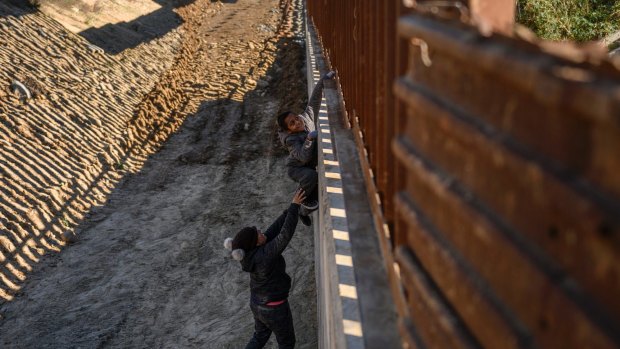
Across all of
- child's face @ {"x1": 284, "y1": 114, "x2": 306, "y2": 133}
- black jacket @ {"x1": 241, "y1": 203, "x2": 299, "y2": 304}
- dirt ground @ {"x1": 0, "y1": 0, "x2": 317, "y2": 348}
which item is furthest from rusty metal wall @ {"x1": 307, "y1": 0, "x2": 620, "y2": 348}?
dirt ground @ {"x1": 0, "y1": 0, "x2": 317, "y2": 348}

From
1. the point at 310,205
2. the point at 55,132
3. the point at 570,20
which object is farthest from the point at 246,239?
the point at 55,132

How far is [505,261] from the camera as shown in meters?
1.14

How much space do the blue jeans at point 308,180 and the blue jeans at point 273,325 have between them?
1.05 meters

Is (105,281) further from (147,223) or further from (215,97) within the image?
(215,97)

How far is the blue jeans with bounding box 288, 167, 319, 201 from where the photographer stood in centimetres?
575

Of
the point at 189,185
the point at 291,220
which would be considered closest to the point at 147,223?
the point at 189,185

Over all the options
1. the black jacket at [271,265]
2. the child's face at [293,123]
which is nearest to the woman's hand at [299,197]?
the black jacket at [271,265]

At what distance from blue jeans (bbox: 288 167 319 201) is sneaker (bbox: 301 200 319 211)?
0.03 meters

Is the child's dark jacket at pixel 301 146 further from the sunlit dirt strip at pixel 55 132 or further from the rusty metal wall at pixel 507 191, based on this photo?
the rusty metal wall at pixel 507 191

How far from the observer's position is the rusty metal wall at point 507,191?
86 cm

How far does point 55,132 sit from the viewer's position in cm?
1096

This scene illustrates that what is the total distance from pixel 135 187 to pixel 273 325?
5499mm

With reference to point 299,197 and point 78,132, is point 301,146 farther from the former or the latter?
point 78,132

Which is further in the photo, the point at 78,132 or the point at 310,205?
the point at 78,132
